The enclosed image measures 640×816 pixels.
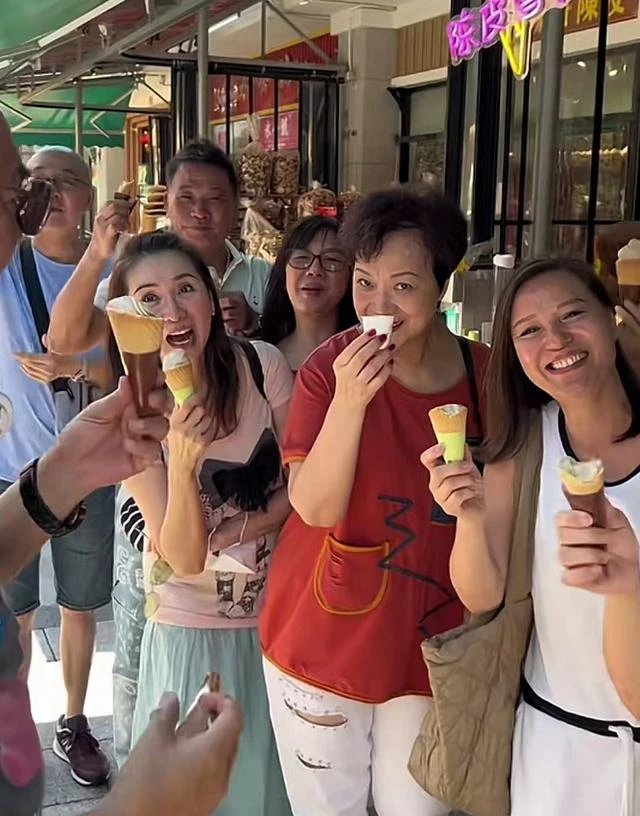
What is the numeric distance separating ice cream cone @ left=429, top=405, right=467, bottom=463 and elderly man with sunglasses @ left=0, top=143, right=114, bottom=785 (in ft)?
4.90

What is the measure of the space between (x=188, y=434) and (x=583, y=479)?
95cm

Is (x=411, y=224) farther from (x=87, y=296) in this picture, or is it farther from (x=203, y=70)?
(x=203, y=70)

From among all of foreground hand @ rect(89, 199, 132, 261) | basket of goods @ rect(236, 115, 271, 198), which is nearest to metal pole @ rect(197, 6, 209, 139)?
basket of goods @ rect(236, 115, 271, 198)

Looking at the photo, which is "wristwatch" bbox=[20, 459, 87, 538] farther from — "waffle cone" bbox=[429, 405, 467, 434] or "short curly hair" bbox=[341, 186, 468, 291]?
"short curly hair" bbox=[341, 186, 468, 291]

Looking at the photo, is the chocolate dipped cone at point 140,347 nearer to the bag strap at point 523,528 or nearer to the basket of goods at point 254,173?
the bag strap at point 523,528

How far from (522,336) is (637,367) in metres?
0.38

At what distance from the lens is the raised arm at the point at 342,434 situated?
205cm

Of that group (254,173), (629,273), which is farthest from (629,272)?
(254,173)

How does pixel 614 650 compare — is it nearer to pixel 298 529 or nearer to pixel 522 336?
pixel 522 336

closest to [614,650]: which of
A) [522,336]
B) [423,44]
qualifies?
[522,336]

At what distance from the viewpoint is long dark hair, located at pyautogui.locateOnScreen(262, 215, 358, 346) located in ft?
9.02

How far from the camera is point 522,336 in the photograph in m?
1.96

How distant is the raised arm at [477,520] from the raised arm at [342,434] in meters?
0.23

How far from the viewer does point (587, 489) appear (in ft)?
4.83
